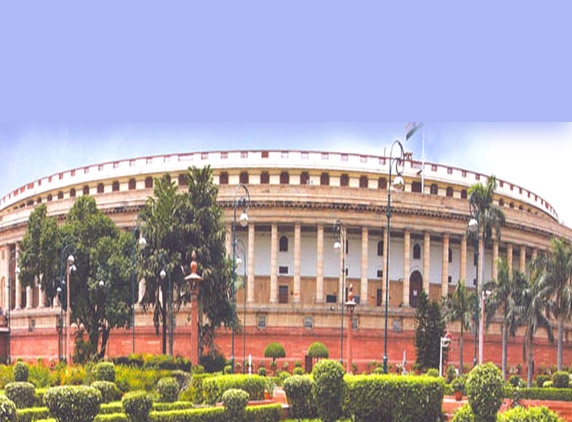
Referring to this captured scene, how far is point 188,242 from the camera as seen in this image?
40625mm

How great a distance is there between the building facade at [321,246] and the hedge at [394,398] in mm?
30388

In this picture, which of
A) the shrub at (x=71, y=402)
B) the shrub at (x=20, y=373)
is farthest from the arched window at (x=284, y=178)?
A: the shrub at (x=71, y=402)

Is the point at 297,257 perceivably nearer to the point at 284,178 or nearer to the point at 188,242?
the point at 284,178

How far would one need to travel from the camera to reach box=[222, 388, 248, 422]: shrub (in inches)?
923

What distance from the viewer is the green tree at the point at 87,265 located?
48.4 metres

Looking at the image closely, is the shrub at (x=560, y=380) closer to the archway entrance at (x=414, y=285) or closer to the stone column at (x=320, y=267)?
the stone column at (x=320, y=267)

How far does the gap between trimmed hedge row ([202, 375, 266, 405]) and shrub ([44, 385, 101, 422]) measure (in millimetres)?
7971

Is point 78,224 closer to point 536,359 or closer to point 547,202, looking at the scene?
point 536,359

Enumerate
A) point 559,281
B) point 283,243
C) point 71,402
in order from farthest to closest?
point 283,243 < point 559,281 < point 71,402

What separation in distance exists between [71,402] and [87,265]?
102 feet

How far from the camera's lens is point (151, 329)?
57406 mm

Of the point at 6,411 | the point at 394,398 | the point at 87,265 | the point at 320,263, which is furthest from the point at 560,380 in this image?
the point at 87,265

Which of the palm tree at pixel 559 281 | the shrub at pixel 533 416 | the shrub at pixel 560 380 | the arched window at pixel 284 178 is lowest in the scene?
the shrub at pixel 560 380

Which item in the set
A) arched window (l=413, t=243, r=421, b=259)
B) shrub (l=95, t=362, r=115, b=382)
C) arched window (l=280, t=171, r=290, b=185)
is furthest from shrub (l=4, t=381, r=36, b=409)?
arched window (l=413, t=243, r=421, b=259)
